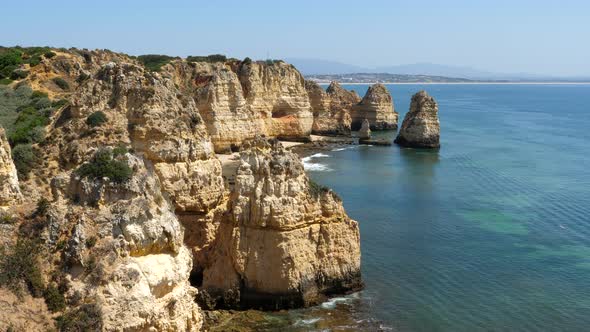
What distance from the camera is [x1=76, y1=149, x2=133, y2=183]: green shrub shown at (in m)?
15.8

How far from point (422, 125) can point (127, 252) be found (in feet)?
216

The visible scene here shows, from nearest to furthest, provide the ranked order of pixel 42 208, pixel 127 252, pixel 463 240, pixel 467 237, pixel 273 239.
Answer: pixel 127 252 < pixel 42 208 < pixel 273 239 < pixel 463 240 < pixel 467 237

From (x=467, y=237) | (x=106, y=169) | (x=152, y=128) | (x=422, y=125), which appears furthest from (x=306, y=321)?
(x=422, y=125)

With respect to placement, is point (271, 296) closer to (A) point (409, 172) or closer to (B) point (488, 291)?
(B) point (488, 291)

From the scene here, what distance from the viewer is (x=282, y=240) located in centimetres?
2350

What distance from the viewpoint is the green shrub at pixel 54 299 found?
13.3 meters

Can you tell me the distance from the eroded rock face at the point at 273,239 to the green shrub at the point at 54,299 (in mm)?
10609

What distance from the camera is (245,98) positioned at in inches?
2830

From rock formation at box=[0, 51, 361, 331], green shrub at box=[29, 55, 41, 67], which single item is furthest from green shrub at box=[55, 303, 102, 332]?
green shrub at box=[29, 55, 41, 67]

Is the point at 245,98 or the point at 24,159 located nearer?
the point at 24,159

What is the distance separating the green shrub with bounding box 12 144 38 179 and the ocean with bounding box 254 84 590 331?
10.2 metres

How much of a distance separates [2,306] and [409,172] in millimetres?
49948

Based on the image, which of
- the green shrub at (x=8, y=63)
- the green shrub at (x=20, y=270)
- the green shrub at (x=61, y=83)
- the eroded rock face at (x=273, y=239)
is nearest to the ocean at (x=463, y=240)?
the eroded rock face at (x=273, y=239)

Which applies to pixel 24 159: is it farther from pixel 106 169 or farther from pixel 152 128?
pixel 106 169
